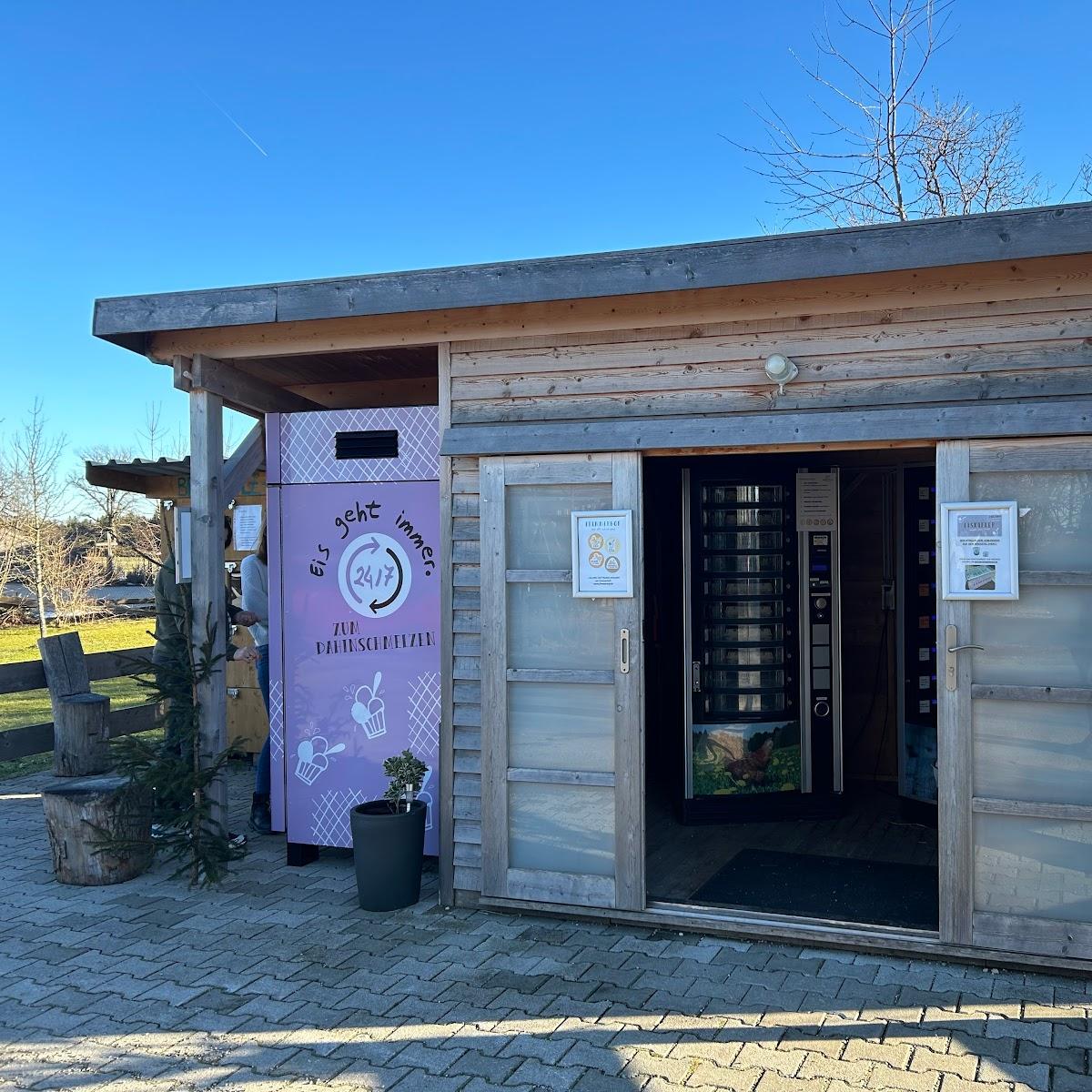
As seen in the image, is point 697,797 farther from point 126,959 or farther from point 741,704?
point 126,959

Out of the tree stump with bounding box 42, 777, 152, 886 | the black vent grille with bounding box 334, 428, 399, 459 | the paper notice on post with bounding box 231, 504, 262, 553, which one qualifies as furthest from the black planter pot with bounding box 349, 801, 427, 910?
the paper notice on post with bounding box 231, 504, 262, 553

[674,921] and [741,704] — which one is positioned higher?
[741,704]

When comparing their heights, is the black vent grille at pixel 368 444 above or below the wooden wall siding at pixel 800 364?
below

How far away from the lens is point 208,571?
5586mm

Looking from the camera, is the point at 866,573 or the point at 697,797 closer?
the point at 697,797

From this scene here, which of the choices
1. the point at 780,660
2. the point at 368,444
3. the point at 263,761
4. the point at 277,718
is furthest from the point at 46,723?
the point at 780,660

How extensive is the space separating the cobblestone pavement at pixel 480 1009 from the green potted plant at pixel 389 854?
0.11m

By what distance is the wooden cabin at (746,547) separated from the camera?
4.07 meters

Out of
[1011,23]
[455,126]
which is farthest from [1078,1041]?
[455,126]

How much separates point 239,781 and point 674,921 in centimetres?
472

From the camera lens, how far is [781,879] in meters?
5.26

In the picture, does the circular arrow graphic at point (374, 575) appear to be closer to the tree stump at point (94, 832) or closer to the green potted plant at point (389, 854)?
the green potted plant at point (389, 854)

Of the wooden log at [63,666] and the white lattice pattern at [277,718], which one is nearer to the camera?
the white lattice pattern at [277,718]

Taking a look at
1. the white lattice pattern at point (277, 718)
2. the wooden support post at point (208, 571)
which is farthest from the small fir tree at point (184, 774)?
the white lattice pattern at point (277, 718)
